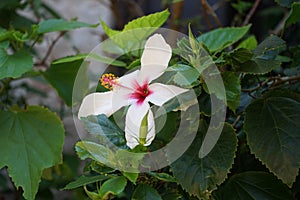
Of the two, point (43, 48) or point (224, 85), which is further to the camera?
point (43, 48)

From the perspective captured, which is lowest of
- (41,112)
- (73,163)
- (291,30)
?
(73,163)

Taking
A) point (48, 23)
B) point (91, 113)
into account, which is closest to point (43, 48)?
point (48, 23)

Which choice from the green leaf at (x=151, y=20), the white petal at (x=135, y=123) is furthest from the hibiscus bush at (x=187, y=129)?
the green leaf at (x=151, y=20)

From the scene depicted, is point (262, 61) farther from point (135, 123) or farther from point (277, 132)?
point (135, 123)

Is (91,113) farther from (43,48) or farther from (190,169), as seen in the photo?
(43,48)

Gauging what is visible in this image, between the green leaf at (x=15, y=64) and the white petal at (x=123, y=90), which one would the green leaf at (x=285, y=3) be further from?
the green leaf at (x=15, y=64)
